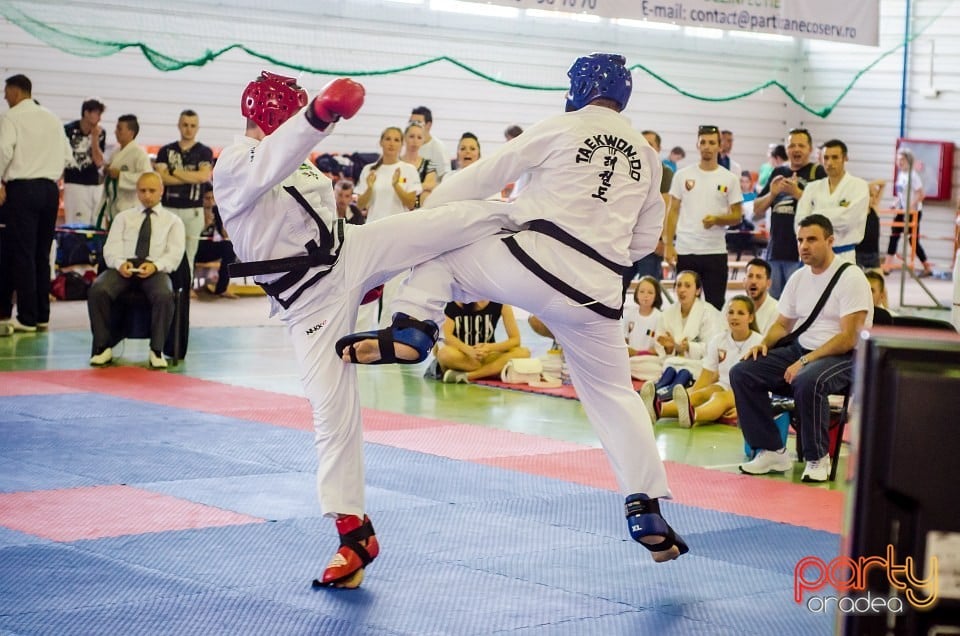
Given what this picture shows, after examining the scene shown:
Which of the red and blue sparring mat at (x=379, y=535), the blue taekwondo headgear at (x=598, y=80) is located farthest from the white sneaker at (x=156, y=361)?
the blue taekwondo headgear at (x=598, y=80)

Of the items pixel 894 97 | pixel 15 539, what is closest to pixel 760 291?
pixel 15 539

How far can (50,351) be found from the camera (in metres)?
10.2

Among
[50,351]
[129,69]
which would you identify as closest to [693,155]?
[129,69]

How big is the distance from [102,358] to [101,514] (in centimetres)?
461

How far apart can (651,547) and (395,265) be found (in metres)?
1.37

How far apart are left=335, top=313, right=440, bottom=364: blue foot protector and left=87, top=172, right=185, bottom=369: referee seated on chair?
5783 mm

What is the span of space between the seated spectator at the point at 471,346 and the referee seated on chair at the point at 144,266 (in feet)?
7.20

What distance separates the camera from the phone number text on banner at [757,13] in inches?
430

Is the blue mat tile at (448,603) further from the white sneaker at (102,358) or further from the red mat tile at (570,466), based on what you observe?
the white sneaker at (102,358)

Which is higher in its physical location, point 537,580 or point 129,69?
point 129,69

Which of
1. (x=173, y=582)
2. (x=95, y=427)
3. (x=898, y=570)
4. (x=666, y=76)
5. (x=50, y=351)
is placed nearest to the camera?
(x=898, y=570)

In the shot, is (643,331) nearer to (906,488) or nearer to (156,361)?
(156,361)

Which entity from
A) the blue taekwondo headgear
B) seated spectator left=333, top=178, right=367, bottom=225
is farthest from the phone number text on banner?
the blue taekwondo headgear

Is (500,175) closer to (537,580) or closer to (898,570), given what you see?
(537,580)
